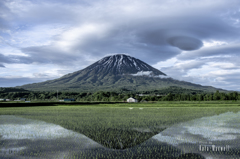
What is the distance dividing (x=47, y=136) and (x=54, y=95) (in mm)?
151069

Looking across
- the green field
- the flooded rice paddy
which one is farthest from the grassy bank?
the flooded rice paddy

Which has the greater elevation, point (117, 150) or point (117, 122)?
point (117, 150)

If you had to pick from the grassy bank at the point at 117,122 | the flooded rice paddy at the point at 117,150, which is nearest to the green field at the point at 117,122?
the grassy bank at the point at 117,122

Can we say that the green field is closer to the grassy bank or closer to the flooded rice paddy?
the grassy bank

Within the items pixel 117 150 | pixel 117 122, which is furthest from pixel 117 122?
pixel 117 150

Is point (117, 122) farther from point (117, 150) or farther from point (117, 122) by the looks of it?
point (117, 150)

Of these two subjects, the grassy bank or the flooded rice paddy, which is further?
the grassy bank

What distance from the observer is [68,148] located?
35.0 ft

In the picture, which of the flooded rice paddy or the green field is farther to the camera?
the green field

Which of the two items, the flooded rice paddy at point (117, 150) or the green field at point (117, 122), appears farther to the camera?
the green field at point (117, 122)

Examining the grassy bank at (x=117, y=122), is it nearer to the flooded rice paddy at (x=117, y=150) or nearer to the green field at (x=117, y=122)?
the green field at (x=117, y=122)

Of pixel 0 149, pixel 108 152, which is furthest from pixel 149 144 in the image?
pixel 0 149

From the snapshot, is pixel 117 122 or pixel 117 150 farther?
pixel 117 122

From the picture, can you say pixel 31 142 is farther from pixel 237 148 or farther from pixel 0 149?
pixel 237 148
